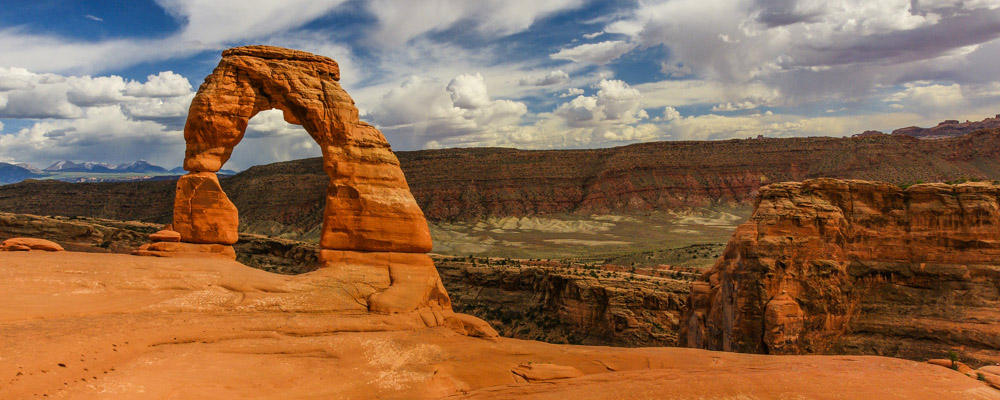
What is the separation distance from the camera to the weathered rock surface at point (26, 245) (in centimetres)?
1642

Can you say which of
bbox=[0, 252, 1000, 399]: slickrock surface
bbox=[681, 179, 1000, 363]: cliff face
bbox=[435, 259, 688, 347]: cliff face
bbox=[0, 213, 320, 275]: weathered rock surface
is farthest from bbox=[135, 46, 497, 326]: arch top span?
bbox=[435, 259, 688, 347]: cliff face

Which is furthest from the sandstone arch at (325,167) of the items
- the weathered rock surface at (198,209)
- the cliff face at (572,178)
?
the cliff face at (572,178)

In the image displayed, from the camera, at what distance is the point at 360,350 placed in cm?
1306

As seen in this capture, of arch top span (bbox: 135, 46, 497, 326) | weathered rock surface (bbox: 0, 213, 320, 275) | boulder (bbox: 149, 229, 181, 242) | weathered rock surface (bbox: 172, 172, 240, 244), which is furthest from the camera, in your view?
weathered rock surface (bbox: 0, 213, 320, 275)

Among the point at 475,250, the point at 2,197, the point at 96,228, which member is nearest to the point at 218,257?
the point at 96,228

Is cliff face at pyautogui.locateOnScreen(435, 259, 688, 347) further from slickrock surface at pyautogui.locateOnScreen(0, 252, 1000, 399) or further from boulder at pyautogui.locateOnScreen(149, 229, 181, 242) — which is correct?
boulder at pyautogui.locateOnScreen(149, 229, 181, 242)

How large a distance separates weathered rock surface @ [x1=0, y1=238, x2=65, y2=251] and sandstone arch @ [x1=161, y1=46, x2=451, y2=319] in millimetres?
3069

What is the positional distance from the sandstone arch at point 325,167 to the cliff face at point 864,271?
39.3 ft

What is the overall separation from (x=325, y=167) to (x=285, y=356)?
27.9 feet

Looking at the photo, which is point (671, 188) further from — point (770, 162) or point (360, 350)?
point (360, 350)

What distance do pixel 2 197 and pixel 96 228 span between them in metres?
73.2

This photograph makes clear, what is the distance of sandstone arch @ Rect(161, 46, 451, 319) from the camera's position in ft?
61.0

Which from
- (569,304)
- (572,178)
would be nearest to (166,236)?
(569,304)

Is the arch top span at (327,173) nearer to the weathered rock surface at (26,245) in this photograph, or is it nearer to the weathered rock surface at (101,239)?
the weathered rock surface at (26,245)
